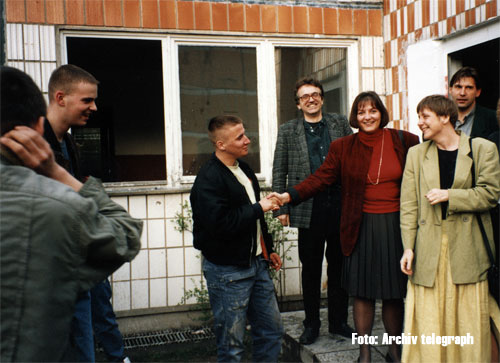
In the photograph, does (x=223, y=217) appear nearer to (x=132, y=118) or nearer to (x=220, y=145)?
(x=220, y=145)

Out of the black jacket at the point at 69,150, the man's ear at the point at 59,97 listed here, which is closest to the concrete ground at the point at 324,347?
the black jacket at the point at 69,150

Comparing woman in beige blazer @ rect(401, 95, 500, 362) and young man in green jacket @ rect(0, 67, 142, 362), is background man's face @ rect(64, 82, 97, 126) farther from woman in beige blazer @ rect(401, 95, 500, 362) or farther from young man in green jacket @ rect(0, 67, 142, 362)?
woman in beige blazer @ rect(401, 95, 500, 362)

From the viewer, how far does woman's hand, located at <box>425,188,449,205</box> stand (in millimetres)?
2932

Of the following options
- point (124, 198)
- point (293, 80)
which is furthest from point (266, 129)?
point (124, 198)

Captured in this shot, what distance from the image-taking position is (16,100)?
1.37 m

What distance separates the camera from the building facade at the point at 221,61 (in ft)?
15.0

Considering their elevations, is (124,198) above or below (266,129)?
below

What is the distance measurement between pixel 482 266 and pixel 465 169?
60 centimetres

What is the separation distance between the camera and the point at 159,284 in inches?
193

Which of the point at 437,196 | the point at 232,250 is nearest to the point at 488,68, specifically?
the point at 437,196

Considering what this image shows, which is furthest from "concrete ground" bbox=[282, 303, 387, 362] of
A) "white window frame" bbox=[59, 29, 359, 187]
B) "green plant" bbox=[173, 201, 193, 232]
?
"white window frame" bbox=[59, 29, 359, 187]

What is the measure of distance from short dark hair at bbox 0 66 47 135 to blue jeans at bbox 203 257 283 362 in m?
1.76

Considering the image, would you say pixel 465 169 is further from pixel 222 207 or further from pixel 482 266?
A: pixel 222 207

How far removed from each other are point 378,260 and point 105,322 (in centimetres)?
192
